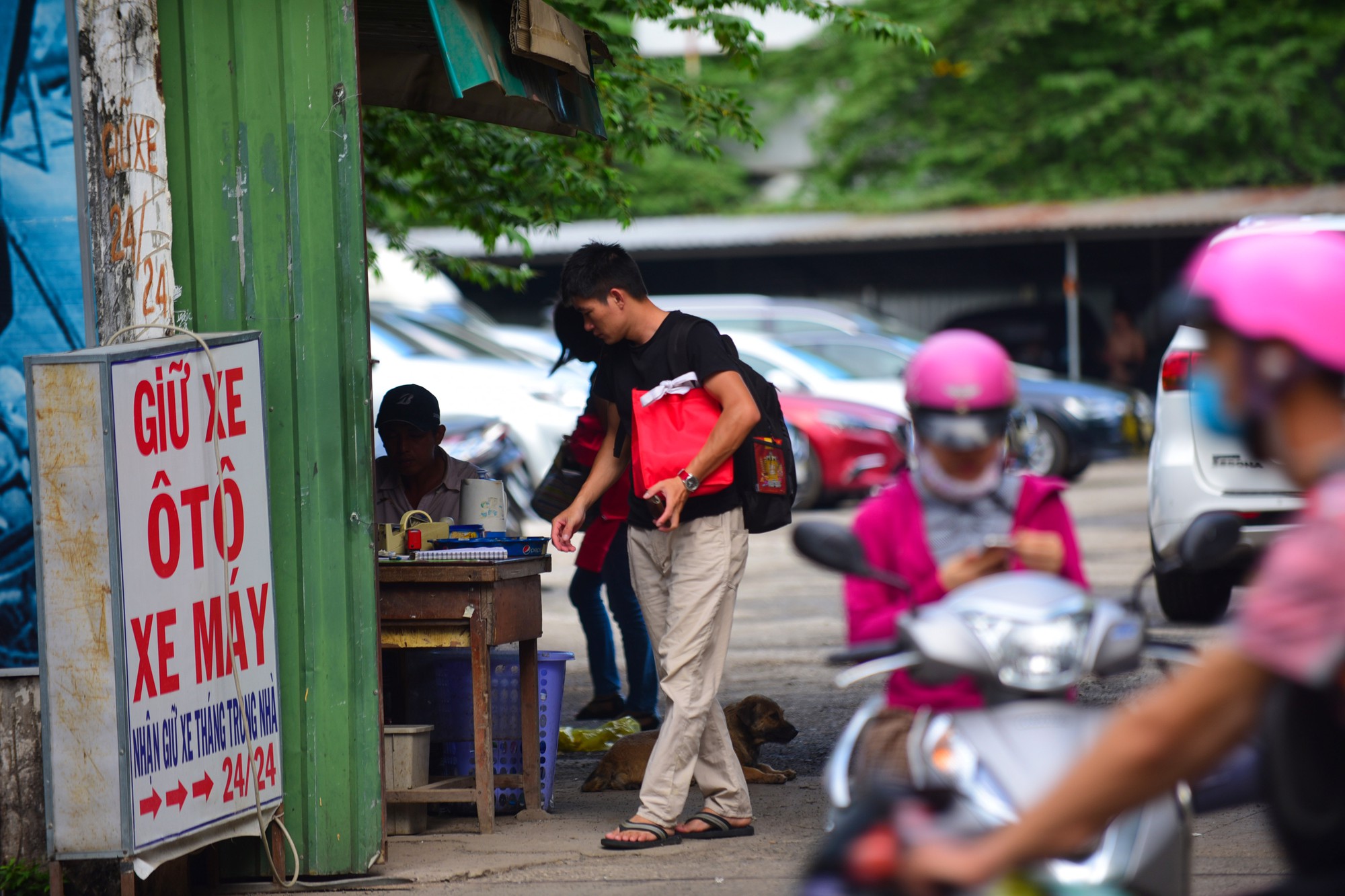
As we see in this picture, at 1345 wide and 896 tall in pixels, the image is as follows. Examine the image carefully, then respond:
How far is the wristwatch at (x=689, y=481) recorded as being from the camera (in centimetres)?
506

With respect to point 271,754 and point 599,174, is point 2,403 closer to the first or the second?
point 271,754

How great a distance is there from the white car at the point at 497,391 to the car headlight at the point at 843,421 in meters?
2.68

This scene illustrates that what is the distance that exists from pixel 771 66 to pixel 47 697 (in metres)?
34.0

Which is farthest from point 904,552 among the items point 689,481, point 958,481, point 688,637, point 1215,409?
point 688,637

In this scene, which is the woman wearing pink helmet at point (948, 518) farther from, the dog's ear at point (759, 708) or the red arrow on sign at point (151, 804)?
the dog's ear at point (759, 708)

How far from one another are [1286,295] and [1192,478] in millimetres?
5775

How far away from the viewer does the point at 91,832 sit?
428cm

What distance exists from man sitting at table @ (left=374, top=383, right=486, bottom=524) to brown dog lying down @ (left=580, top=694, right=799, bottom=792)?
117 centimetres

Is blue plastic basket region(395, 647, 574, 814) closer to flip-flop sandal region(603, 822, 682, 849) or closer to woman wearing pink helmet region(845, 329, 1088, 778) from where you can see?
flip-flop sandal region(603, 822, 682, 849)

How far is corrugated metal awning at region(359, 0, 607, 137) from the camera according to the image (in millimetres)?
5035

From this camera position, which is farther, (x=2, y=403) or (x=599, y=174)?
(x=599, y=174)

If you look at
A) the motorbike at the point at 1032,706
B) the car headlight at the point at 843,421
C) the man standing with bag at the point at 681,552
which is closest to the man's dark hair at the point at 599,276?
the man standing with bag at the point at 681,552

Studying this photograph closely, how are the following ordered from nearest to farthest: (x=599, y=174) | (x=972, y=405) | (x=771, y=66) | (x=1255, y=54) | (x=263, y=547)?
1. (x=972, y=405)
2. (x=263, y=547)
3. (x=599, y=174)
4. (x=1255, y=54)
5. (x=771, y=66)

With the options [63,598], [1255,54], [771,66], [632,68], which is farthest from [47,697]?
[771,66]
